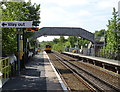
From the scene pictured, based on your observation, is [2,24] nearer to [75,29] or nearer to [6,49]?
[6,49]

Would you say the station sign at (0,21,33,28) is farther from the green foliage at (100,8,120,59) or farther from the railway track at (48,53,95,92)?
the green foliage at (100,8,120,59)

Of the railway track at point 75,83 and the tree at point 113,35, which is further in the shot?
the tree at point 113,35

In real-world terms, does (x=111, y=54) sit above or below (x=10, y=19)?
below

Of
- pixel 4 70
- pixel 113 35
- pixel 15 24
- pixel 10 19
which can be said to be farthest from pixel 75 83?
pixel 113 35

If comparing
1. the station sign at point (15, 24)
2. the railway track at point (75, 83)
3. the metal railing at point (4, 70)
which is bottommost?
the railway track at point (75, 83)

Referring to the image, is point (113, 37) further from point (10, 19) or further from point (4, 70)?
point (4, 70)

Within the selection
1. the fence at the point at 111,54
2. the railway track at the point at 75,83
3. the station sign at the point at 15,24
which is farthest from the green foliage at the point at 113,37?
the station sign at the point at 15,24

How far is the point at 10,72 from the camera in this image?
14.3 meters

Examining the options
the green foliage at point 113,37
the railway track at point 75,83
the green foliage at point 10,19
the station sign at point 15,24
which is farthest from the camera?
the green foliage at point 113,37

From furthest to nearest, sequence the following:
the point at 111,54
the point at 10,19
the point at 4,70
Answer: the point at 111,54 → the point at 10,19 → the point at 4,70

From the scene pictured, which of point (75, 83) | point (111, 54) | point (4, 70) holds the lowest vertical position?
point (75, 83)

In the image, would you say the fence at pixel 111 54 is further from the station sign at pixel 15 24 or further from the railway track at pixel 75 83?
the station sign at pixel 15 24

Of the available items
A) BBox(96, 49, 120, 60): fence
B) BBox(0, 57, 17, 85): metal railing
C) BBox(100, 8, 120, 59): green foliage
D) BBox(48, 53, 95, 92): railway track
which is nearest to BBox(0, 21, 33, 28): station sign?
BBox(0, 57, 17, 85): metal railing

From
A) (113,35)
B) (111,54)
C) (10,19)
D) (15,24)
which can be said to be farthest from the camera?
(113,35)
